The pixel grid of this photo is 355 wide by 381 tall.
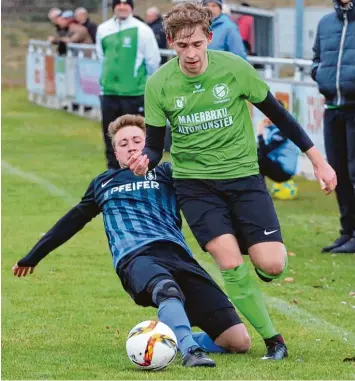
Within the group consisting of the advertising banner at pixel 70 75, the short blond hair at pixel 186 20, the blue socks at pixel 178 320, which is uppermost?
the short blond hair at pixel 186 20

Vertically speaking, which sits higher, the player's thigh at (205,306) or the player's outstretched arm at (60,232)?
the player's outstretched arm at (60,232)

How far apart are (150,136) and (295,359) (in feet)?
4.78

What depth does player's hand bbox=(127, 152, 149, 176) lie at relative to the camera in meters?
6.73

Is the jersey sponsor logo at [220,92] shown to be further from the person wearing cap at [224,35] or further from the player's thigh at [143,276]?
the person wearing cap at [224,35]

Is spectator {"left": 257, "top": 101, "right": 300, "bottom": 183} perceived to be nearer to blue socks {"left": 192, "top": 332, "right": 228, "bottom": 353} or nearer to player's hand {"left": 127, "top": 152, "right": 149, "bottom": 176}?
blue socks {"left": 192, "top": 332, "right": 228, "bottom": 353}

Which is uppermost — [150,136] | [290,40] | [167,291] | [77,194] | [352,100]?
[150,136]

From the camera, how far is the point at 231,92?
6.96m

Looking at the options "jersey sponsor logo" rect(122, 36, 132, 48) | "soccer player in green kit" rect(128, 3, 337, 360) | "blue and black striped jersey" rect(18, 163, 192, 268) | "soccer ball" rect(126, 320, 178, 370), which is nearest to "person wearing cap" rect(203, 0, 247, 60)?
"jersey sponsor logo" rect(122, 36, 132, 48)

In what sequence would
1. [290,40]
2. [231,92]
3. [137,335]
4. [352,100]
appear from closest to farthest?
1. [137,335]
2. [231,92]
3. [352,100]
4. [290,40]

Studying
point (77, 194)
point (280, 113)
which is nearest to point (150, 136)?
point (280, 113)

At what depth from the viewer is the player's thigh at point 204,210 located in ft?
22.6

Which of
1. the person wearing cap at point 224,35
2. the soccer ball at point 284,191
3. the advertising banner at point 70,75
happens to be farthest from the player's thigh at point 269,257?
the advertising banner at point 70,75

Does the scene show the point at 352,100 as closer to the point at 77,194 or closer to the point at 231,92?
the point at 231,92

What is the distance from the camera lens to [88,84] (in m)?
25.7
